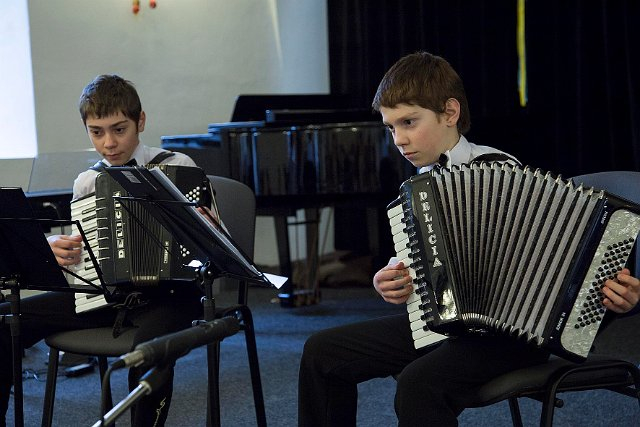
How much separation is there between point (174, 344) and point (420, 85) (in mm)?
1070

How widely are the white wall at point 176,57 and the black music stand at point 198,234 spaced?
2993mm

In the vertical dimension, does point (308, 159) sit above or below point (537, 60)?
below

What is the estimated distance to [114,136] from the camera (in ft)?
8.71

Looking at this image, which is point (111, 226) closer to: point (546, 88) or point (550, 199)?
point (550, 199)

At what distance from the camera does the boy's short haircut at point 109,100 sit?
8.67 feet

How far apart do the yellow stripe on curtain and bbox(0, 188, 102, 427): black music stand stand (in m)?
4.44

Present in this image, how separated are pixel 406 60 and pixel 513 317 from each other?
27.7 inches

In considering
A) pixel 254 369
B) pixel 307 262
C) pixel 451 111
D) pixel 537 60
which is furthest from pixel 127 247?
pixel 537 60

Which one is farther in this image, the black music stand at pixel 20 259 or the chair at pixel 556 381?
the black music stand at pixel 20 259

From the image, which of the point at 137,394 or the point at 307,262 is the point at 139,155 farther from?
the point at 307,262

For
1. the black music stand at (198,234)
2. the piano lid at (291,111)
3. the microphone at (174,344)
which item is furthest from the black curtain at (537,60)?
the microphone at (174,344)

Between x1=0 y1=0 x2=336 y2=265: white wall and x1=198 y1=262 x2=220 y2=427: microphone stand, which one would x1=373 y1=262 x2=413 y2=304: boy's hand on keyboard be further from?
x1=0 y1=0 x2=336 y2=265: white wall

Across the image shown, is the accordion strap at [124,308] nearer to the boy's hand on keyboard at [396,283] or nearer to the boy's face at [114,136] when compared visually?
the boy's face at [114,136]

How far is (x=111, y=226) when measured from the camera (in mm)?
2367
